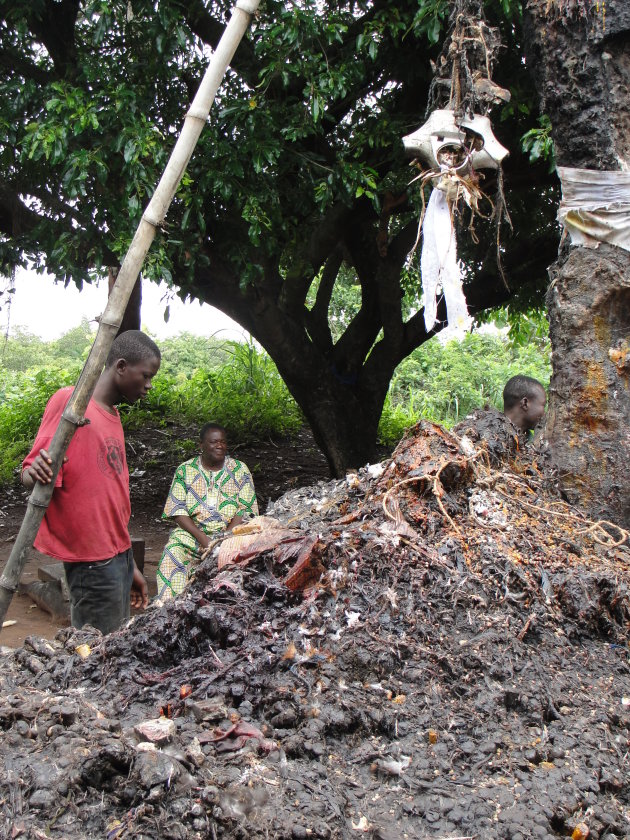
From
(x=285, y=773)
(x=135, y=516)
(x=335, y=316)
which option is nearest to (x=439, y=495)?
(x=285, y=773)

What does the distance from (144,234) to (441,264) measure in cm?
118

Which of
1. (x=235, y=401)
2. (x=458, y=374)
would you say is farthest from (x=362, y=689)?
(x=458, y=374)

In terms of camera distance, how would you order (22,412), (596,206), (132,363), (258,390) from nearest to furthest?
(596,206), (132,363), (22,412), (258,390)

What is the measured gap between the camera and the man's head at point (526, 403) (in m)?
4.35

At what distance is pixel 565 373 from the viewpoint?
3.09 meters

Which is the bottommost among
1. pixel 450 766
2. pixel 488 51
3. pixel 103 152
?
pixel 450 766

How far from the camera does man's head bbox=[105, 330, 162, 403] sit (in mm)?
3201

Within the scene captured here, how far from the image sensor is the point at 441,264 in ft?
8.79

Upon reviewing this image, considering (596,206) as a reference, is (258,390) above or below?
below

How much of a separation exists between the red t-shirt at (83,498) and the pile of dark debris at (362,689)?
888 millimetres

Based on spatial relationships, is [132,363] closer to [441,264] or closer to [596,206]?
[441,264]

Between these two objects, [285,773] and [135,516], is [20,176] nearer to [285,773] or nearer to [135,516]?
[135,516]

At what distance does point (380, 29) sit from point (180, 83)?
1.61 metres

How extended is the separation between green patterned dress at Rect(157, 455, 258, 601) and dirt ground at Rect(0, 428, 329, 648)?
1377 millimetres
